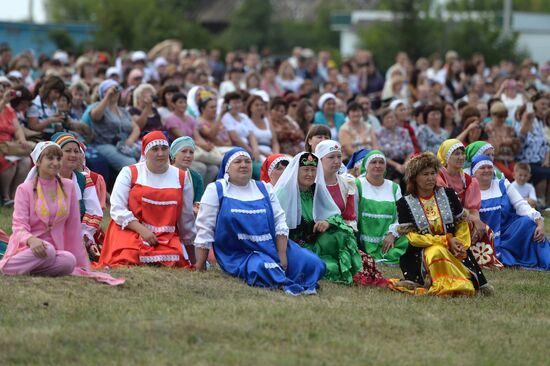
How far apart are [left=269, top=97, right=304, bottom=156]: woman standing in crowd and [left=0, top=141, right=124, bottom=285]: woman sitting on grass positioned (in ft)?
26.3

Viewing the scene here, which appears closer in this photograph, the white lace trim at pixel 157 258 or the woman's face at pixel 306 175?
the white lace trim at pixel 157 258

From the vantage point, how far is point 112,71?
20.4 m

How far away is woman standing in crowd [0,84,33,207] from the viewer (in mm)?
15062

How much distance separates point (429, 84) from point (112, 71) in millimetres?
7228

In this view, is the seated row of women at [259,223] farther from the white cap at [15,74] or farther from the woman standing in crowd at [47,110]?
the white cap at [15,74]

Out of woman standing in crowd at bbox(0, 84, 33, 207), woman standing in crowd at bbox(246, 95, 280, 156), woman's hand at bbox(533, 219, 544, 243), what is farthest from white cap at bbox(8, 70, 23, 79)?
woman's hand at bbox(533, 219, 544, 243)

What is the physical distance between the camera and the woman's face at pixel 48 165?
9898 mm

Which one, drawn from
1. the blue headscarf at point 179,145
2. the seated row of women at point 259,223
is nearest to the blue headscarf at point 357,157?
the seated row of women at point 259,223

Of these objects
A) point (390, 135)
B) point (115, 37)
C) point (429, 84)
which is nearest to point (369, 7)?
point (115, 37)

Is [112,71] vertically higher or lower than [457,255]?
higher

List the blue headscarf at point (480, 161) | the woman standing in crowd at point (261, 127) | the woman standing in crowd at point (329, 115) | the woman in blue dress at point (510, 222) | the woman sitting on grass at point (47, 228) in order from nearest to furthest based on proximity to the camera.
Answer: the woman sitting on grass at point (47, 228) < the woman in blue dress at point (510, 222) < the blue headscarf at point (480, 161) < the woman standing in crowd at point (261, 127) < the woman standing in crowd at point (329, 115)

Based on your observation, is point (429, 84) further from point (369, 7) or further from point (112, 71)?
point (369, 7)

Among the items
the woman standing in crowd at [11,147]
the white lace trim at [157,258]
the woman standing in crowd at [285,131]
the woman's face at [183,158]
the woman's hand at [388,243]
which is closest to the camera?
the woman's hand at [388,243]

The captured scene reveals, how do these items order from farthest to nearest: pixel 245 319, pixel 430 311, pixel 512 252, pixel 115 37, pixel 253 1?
1. pixel 253 1
2. pixel 115 37
3. pixel 512 252
4. pixel 430 311
5. pixel 245 319
